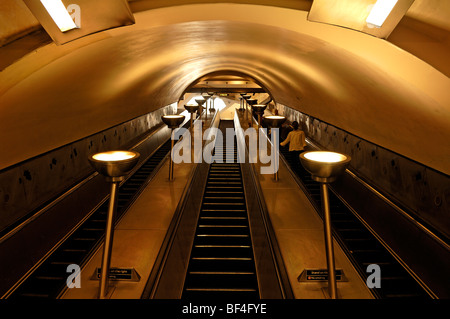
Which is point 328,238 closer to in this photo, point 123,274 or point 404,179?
point 123,274

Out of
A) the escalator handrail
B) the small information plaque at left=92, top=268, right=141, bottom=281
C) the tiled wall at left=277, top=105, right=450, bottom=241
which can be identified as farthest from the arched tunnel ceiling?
the escalator handrail

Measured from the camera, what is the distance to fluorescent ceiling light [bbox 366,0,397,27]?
113 inches

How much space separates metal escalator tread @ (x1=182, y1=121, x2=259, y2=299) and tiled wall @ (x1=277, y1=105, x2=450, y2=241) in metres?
2.74

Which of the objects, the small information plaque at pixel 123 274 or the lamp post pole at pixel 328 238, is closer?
the lamp post pole at pixel 328 238

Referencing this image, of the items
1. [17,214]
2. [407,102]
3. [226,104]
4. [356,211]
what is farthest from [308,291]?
[226,104]

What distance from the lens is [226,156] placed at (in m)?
11.3

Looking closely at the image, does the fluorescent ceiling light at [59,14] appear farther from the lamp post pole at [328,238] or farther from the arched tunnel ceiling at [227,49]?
the lamp post pole at [328,238]

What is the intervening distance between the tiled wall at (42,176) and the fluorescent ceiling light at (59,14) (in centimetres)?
271

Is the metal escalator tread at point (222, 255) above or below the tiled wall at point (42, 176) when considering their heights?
below

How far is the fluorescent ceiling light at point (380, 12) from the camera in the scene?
2.87 m

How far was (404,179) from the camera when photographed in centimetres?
578

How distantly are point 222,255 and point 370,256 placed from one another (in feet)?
7.76

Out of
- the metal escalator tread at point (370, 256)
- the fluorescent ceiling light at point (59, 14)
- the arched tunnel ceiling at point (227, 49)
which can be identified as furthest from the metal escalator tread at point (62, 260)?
the metal escalator tread at point (370, 256)

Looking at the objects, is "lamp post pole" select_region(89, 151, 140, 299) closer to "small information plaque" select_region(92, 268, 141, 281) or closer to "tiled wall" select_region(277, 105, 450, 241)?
"small information plaque" select_region(92, 268, 141, 281)
